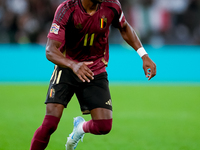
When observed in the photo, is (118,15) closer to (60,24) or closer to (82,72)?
(60,24)

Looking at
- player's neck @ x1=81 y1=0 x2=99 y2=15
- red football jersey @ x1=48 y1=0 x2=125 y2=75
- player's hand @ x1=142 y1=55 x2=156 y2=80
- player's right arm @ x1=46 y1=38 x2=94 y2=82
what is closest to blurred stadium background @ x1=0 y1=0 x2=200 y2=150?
player's hand @ x1=142 y1=55 x2=156 y2=80

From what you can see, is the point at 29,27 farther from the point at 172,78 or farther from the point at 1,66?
the point at 172,78

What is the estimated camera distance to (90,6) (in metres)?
4.32

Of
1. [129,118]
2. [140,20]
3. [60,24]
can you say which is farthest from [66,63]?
[140,20]

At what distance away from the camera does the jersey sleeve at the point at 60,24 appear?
4.15 m

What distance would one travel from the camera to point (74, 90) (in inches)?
180

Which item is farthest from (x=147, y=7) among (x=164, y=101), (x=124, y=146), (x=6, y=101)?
(x=124, y=146)

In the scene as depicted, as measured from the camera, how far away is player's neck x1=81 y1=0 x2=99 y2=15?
4.29 m

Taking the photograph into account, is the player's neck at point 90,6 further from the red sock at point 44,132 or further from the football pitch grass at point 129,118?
the football pitch grass at point 129,118

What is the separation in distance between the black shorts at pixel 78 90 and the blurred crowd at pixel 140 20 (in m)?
8.14

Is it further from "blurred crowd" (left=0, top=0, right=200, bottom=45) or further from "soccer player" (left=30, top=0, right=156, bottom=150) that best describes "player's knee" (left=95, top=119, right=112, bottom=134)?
"blurred crowd" (left=0, top=0, right=200, bottom=45)

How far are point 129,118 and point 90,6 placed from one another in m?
3.47

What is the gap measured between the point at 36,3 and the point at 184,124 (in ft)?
26.9

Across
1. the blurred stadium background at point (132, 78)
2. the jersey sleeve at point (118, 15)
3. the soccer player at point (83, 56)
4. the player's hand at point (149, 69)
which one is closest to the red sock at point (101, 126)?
the soccer player at point (83, 56)
